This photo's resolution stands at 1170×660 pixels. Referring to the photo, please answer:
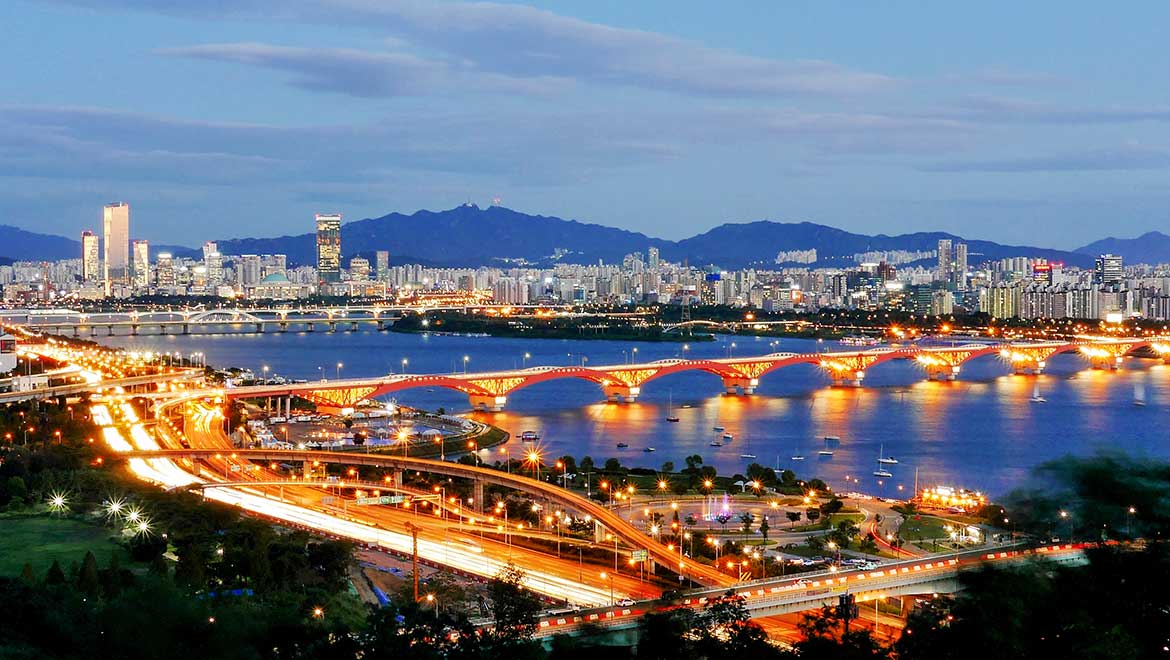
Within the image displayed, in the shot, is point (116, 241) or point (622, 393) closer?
point (622, 393)

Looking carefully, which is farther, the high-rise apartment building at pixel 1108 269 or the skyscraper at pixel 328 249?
the skyscraper at pixel 328 249

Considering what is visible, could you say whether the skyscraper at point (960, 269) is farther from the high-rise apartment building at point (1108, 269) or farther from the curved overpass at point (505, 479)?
the curved overpass at point (505, 479)

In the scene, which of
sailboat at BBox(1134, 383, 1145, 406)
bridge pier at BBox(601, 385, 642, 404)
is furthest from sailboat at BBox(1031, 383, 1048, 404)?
bridge pier at BBox(601, 385, 642, 404)

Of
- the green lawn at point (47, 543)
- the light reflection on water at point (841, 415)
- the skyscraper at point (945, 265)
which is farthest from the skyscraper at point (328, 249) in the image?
the green lawn at point (47, 543)

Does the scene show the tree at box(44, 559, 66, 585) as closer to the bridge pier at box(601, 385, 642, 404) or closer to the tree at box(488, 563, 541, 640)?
the tree at box(488, 563, 541, 640)

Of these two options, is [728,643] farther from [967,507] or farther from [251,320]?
[251,320]

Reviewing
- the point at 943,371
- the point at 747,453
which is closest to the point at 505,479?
the point at 747,453

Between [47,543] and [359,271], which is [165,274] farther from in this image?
[47,543]
